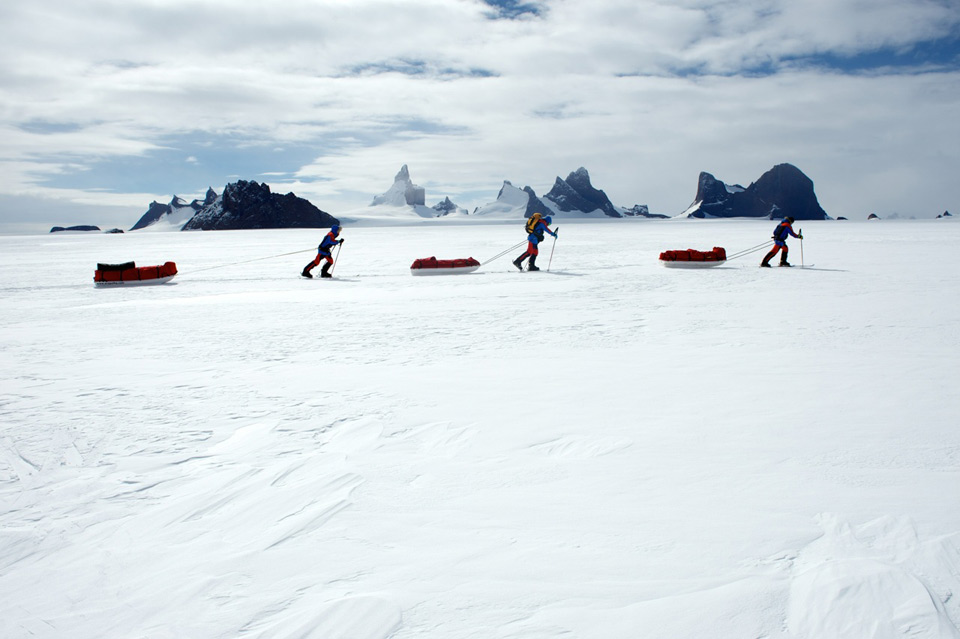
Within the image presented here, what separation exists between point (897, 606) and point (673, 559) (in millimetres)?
796

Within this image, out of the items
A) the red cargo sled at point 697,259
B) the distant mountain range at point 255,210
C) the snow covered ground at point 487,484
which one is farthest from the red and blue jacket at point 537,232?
the distant mountain range at point 255,210

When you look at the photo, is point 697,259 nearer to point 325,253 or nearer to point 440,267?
point 440,267

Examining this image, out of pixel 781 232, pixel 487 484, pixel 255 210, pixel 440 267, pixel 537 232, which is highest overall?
pixel 255 210

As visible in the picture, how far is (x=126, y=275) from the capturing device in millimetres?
14234

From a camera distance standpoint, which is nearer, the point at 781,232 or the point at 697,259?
the point at 781,232

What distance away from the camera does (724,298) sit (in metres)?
10.3

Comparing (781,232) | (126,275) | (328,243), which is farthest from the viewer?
(328,243)

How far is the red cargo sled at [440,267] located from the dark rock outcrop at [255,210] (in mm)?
151977

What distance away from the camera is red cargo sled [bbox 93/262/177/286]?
14062mm

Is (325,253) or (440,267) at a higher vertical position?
(325,253)

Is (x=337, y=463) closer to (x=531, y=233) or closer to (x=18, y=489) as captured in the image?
(x=18, y=489)

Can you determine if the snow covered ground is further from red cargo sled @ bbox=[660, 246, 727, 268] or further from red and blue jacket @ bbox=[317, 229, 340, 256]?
red and blue jacket @ bbox=[317, 229, 340, 256]

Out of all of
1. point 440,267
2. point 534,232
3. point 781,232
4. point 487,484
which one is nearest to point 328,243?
point 440,267

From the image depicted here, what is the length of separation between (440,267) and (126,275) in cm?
738
